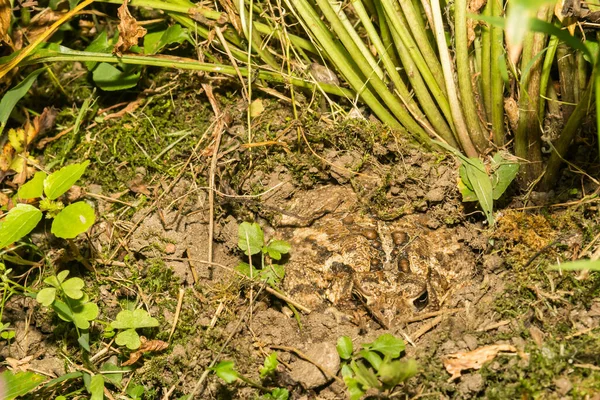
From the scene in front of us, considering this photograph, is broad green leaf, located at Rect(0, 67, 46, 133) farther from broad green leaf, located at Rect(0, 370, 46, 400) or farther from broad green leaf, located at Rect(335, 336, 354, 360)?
broad green leaf, located at Rect(335, 336, 354, 360)

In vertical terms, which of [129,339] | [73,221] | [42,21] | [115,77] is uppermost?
[42,21]

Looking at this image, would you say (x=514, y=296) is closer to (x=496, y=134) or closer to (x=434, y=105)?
(x=496, y=134)

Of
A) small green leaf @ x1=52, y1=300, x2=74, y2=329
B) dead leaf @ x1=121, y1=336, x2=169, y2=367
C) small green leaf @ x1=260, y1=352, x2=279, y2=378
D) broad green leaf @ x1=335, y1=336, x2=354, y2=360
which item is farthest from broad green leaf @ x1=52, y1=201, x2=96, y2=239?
broad green leaf @ x1=335, y1=336, x2=354, y2=360

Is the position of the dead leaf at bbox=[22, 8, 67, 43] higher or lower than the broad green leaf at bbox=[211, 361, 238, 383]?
higher

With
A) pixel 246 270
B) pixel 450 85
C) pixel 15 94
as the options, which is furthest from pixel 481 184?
pixel 15 94

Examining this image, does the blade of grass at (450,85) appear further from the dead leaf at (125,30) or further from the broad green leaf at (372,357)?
the dead leaf at (125,30)

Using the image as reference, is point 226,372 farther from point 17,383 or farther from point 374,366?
point 17,383
